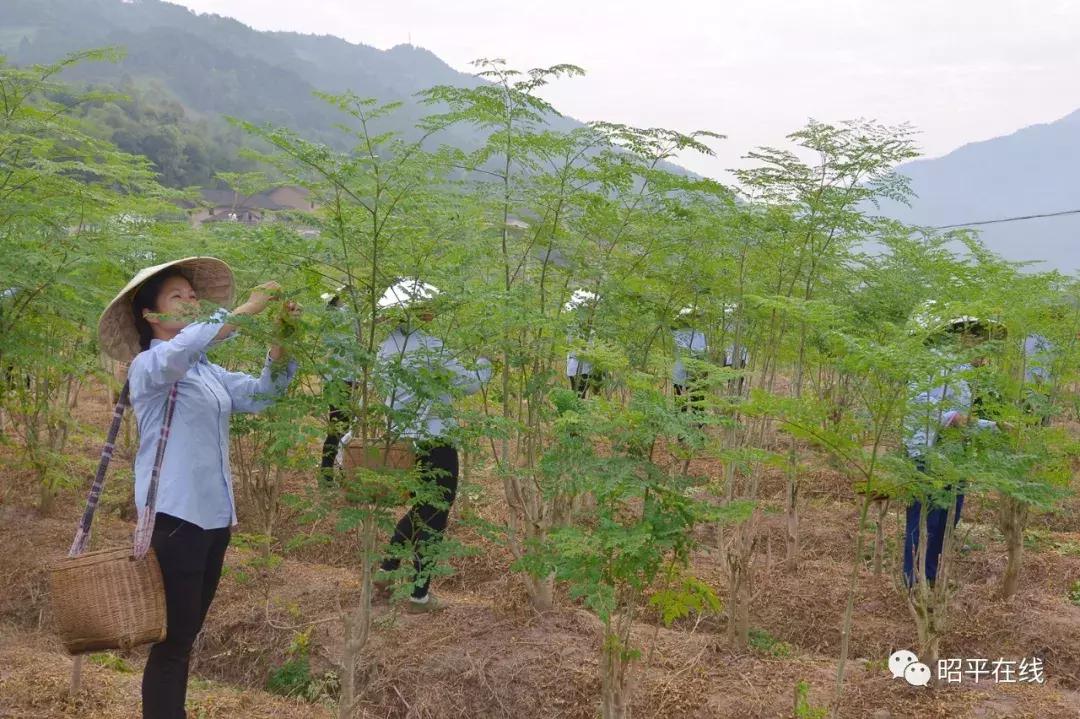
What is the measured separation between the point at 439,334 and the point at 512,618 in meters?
2.12

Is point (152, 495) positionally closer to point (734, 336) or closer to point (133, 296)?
point (133, 296)

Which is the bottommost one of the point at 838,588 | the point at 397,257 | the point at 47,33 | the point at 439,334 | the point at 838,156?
the point at 838,588

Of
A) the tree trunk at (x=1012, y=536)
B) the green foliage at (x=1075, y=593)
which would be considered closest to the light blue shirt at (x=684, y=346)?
the tree trunk at (x=1012, y=536)

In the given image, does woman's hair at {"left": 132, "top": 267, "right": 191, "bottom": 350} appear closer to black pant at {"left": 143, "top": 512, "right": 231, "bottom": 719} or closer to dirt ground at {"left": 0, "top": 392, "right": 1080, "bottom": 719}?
black pant at {"left": 143, "top": 512, "right": 231, "bottom": 719}

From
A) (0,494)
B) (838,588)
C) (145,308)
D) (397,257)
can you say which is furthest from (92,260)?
(838,588)

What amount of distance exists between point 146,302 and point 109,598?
1020mm

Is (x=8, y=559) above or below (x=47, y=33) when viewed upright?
below

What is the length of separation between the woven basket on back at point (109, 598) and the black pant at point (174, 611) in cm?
7

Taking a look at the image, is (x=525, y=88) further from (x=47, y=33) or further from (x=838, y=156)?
(x=47, y=33)

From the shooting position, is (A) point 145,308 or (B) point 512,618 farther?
(B) point 512,618

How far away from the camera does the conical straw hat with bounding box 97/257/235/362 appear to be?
2.66 metres

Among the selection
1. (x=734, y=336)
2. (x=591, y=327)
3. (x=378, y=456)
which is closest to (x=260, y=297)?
(x=378, y=456)

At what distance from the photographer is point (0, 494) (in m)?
6.23
